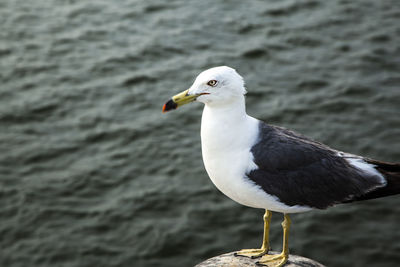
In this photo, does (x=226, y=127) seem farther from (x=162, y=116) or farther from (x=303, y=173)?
(x=162, y=116)

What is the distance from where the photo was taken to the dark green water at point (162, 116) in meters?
10.1

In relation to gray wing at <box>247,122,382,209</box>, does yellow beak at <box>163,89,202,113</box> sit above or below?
above

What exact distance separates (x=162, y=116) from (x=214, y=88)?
21.5 feet

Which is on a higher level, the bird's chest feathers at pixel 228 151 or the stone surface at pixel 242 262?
the bird's chest feathers at pixel 228 151

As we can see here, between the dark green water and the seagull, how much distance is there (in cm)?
345

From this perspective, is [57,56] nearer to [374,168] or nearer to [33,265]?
[33,265]

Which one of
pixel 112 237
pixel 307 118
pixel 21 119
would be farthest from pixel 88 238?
pixel 307 118

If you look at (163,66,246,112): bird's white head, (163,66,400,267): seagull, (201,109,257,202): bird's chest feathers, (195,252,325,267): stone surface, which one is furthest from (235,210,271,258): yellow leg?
(163,66,246,112): bird's white head

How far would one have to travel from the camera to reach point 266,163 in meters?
6.42

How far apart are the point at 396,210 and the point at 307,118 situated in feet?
8.78

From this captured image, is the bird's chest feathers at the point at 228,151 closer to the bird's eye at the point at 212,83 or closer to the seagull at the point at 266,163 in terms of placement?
the seagull at the point at 266,163

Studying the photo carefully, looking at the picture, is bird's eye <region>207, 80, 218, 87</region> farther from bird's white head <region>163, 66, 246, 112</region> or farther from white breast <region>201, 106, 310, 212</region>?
white breast <region>201, 106, 310, 212</region>

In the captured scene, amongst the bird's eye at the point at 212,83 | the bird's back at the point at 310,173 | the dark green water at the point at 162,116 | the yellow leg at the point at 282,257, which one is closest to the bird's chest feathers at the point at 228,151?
the bird's back at the point at 310,173

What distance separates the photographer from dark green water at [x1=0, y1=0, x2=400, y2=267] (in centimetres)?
1015
